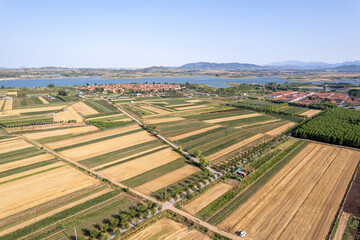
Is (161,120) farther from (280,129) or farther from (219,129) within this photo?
(280,129)

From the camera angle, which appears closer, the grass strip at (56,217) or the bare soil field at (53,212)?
the grass strip at (56,217)

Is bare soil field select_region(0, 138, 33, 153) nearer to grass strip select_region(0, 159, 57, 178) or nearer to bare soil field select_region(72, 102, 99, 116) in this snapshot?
grass strip select_region(0, 159, 57, 178)

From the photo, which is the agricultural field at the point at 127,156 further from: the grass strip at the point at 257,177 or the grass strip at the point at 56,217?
the grass strip at the point at 257,177

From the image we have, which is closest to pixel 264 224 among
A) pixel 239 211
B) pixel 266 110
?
pixel 239 211

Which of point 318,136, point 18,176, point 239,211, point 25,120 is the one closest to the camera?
point 239,211

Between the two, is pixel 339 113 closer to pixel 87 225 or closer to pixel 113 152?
pixel 113 152

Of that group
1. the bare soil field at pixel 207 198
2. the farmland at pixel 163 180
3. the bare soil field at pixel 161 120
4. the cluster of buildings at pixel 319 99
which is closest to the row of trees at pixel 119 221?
the farmland at pixel 163 180
